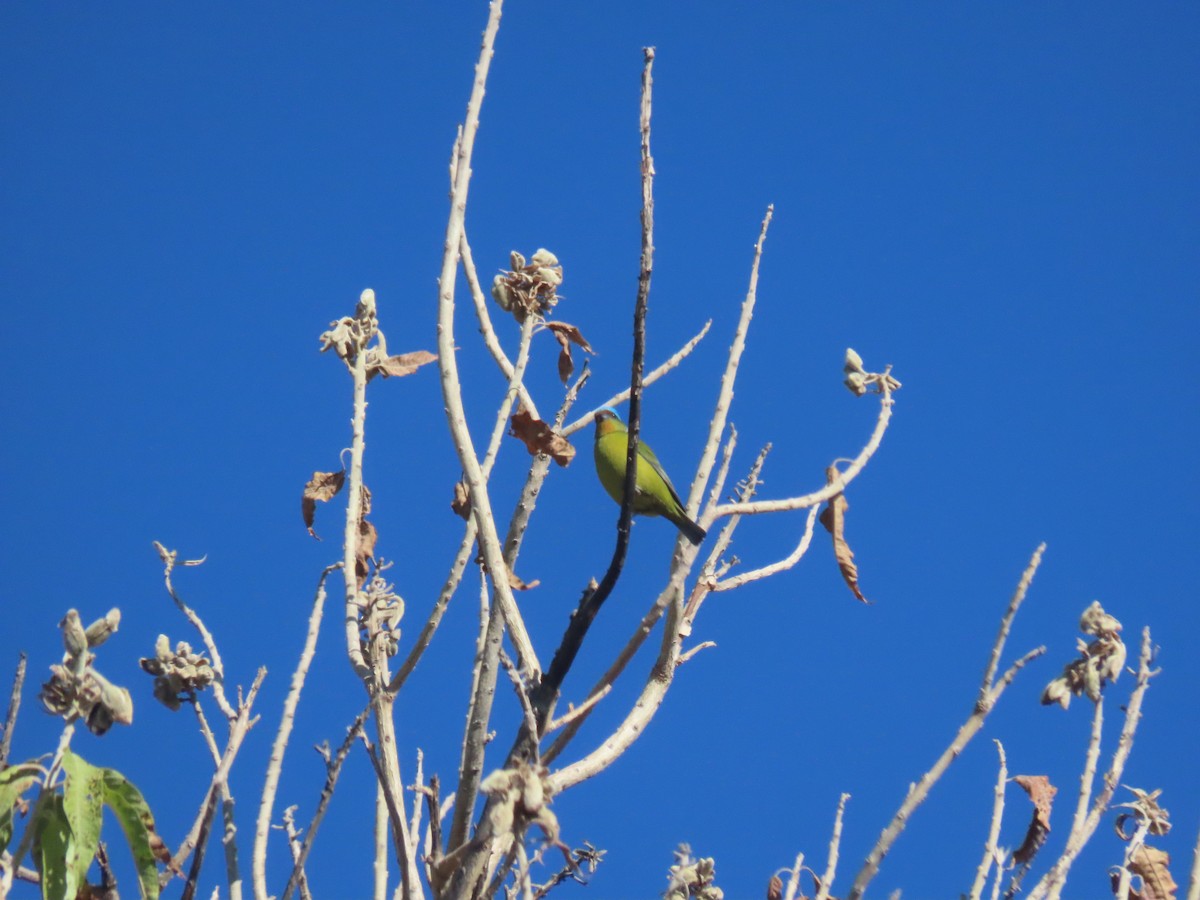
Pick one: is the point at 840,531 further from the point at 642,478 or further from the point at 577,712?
the point at 642,478

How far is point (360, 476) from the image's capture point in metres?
3.15

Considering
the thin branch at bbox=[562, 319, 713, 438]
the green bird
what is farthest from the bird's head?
the thin branch at bbox=[562, 319, 713, 438]

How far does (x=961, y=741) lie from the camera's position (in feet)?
10.3

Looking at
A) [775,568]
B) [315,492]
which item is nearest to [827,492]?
[775,568]

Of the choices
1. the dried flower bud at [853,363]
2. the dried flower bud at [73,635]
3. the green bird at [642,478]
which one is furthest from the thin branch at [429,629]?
the green bird at [642,478]

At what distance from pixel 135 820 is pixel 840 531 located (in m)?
2.24

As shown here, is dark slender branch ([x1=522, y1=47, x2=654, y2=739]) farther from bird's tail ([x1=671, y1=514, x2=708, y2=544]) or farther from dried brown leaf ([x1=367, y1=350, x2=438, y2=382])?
dried brown leaf ([x1=367, y1=350, x2=438, y2=382])

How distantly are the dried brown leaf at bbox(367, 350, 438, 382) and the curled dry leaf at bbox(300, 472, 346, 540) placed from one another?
0.41m

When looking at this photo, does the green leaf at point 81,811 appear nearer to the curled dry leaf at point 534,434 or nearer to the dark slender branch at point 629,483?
the dark slender branch at point 629,483

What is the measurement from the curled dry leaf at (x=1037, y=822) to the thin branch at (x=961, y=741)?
640mm

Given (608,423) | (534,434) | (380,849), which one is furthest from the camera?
(608,423)

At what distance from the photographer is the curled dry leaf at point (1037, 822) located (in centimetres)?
358

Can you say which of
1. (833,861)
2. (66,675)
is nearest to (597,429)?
(833,861)

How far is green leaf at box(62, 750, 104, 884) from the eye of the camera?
2.60 metres
